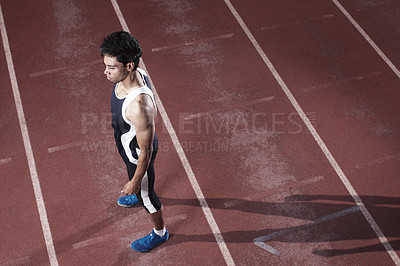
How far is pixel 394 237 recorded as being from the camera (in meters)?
4.66

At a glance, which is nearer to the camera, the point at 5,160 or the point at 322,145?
the point at 5,160

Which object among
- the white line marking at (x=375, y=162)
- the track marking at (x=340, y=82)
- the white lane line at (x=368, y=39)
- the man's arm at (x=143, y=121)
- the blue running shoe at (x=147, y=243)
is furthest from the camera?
the white lane line at (x=368, y=39)

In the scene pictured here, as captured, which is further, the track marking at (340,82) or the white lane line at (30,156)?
the track marking at (340,82)

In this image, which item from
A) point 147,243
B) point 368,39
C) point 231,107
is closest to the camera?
point 147,243

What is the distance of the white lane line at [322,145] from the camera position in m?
4.65

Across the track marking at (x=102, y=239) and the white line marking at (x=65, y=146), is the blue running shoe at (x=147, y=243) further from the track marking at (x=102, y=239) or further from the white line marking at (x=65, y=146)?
the white line marking at (x=65, y=146)

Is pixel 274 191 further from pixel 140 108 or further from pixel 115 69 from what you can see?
pixel 115 69

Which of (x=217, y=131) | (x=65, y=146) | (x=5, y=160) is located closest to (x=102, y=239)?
(x=65, y=146)

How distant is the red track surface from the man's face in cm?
197

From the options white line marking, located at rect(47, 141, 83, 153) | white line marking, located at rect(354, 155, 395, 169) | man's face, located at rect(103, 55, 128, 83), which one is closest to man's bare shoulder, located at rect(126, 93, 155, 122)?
man's face, located at rect(103, 55, 128, 83)

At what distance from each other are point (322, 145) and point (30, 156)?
11.6 ft

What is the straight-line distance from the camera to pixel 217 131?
18.7 ft

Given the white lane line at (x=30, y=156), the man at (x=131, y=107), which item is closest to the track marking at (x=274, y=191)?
the man at (x=131, y=107)

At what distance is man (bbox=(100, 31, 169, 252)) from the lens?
3.28 m
